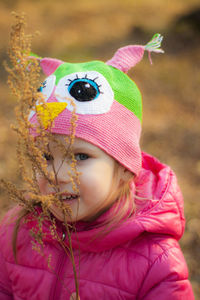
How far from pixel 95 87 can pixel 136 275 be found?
0.93 metres

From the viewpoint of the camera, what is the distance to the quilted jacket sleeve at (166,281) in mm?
1805

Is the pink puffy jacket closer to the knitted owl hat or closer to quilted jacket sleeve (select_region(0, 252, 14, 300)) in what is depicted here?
quilted jacket sleeve (select_region(0, 252, 14, 300))

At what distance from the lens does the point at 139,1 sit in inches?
403

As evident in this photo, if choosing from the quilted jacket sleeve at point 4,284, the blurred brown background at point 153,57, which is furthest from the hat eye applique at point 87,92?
the blurred brown background at point 153,57

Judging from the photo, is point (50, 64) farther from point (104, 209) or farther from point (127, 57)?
point (104, 209)

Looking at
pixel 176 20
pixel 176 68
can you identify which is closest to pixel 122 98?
pixel 176 68

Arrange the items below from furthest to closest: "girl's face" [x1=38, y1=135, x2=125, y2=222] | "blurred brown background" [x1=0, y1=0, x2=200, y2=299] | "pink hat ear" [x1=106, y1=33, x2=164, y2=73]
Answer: "blurred brown background" [x1=0, y1=0, x2=200, y2=299]
"pink hat ear" [x1=106, y1=33, x2=164, y2=73]
"girl's face" [x1=38, y1=135, x2=125, y2=222]

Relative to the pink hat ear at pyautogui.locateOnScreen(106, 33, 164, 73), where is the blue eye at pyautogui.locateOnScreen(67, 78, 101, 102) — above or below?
below

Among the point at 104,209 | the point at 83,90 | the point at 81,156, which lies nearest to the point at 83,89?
the point at 83,90

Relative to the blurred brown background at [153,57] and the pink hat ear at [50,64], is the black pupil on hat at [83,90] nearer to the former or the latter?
the pink hat ear at [50,64]

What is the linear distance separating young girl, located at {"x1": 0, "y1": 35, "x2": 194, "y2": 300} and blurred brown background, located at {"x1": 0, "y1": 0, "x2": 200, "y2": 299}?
3.91ft

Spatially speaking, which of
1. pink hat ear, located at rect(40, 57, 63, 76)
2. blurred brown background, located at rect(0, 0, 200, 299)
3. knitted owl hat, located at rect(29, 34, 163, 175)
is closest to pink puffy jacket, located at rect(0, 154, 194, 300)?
knitted owl hat, located at rect(29, 34, 163, 175)

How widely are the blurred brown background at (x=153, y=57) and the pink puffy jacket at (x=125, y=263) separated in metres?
1.16

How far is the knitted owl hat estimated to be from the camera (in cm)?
179
